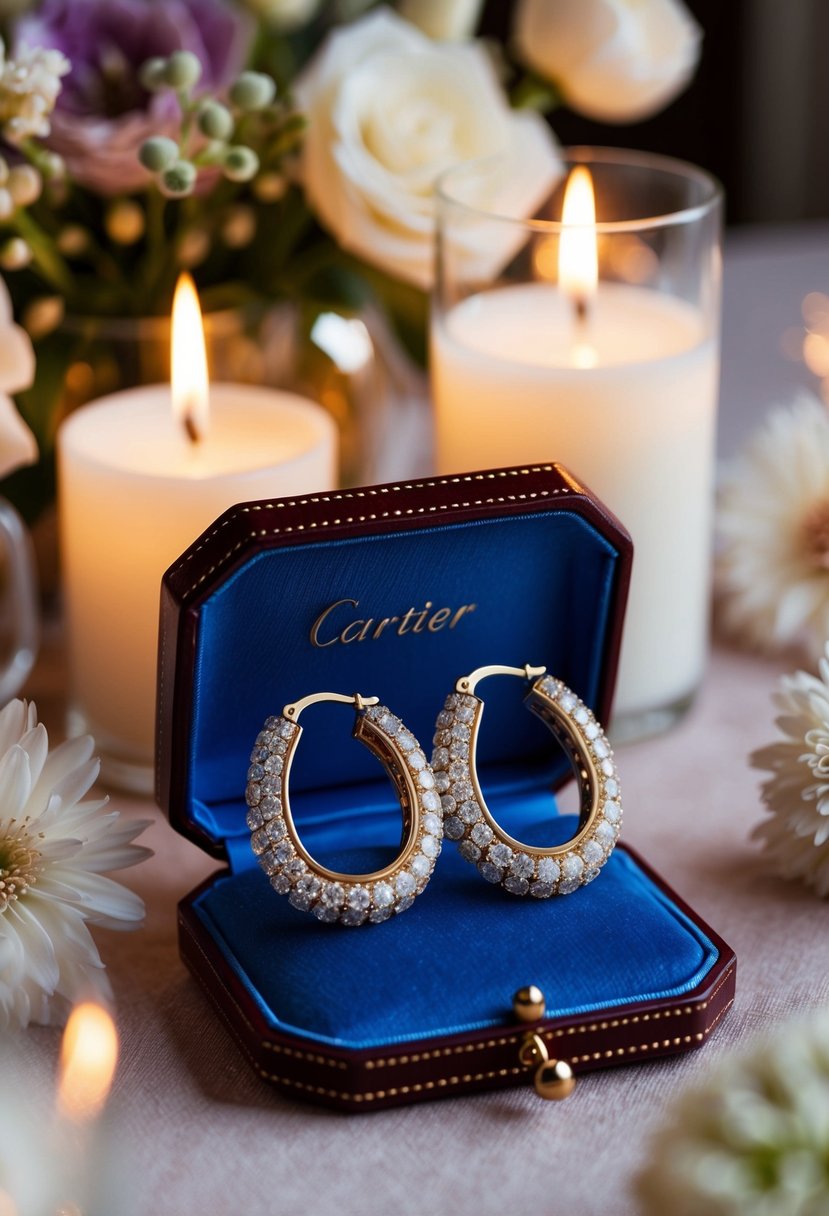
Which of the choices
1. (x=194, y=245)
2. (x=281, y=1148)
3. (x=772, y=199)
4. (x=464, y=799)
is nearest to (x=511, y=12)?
(x=772, y=199)

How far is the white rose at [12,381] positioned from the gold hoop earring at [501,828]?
0.27 m

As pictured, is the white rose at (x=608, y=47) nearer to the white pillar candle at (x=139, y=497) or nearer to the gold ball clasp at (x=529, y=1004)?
the white pillar candle at (x=139, y=497)

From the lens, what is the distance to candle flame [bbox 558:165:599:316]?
82 centimetres

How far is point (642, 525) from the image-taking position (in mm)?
861

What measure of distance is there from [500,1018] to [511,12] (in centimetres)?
183

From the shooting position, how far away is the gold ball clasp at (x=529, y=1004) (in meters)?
0.61

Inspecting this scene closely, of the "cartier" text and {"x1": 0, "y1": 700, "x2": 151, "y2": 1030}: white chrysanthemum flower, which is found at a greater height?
the "cartier" text

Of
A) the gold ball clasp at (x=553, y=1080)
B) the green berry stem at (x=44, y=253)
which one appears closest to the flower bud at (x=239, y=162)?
the green berry stem at (x=44, y=253)

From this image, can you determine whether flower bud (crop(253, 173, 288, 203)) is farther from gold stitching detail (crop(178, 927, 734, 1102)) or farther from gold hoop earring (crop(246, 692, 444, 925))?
gold stitching detail (crop(178, 927, 734, 1102))

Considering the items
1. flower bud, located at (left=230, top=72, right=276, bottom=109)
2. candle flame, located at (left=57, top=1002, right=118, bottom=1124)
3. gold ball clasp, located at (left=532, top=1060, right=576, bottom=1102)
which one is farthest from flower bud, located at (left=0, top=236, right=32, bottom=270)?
gold ball clasp, located at (left=532, top=1060, right=576, bottom=1102)

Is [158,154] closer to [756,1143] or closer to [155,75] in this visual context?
[155,75]

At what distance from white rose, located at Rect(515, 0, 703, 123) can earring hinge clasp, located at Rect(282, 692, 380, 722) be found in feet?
1.56

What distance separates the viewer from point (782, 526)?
0.92m

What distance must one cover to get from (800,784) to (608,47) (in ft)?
1.57
